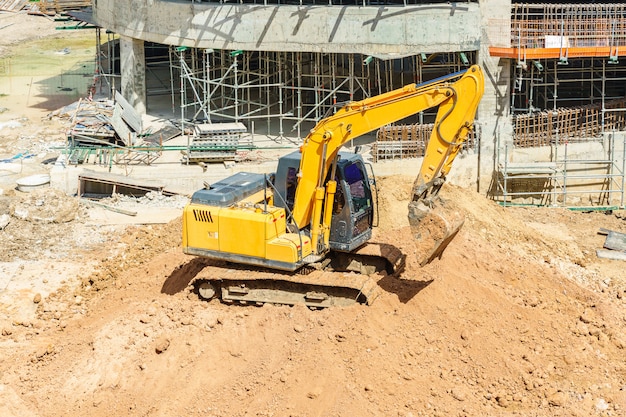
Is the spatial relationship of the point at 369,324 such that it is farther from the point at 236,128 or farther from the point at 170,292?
the point at 236,128

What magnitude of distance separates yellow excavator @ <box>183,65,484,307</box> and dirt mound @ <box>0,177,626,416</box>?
449mm

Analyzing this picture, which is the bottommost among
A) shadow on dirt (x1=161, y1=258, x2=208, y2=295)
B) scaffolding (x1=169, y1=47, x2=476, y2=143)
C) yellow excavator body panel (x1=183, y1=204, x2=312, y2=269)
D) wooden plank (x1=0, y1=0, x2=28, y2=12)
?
shadow on dirt (x1=161, y1=258, x2=208, y2=295)

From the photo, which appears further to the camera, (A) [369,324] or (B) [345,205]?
(B) [345,205]

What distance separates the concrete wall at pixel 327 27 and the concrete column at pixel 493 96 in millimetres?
329

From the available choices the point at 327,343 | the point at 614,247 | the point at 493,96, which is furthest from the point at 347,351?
the point at 493,96

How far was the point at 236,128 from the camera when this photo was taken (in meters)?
25.2

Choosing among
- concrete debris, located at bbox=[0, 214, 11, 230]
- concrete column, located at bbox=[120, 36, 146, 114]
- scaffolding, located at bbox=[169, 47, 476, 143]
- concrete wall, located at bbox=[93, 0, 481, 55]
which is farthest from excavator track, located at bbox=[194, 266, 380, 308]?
concrete column, located at bbox=[120, 36, 146, 114]

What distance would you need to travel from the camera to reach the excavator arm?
14023 millimetres

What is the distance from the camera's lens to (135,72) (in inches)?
1180

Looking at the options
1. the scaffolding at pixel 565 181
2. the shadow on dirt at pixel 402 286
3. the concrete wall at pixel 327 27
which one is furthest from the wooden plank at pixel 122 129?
the shadow on dirt at pixel 402 286

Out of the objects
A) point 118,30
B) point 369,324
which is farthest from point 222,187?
point 118,30

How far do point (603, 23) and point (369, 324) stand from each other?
15.4m

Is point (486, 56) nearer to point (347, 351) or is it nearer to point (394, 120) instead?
point (394, 120)

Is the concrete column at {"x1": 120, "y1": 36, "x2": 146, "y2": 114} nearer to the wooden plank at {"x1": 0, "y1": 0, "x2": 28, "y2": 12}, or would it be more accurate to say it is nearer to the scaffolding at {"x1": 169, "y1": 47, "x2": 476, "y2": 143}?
→ the scaffolding at {"x1": 169, "y1": 47, "x2": 476, "y2": 143}
